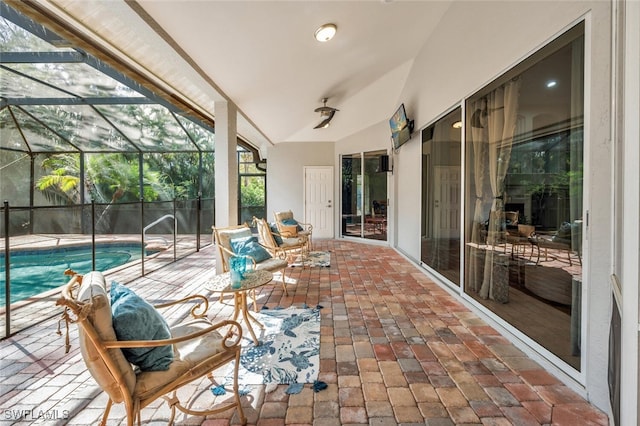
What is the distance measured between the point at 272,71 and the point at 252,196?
5.75 meters

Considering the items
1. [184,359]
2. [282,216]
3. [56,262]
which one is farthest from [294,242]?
[56,262]

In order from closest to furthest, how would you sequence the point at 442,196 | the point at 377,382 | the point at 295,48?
the point at 377,382 < the point at 295,48 < the point at 442,196

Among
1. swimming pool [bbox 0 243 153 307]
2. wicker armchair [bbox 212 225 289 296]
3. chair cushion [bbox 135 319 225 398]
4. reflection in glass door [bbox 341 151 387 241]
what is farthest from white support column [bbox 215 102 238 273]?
reflection in glass door [bbox 341 151 387 241]

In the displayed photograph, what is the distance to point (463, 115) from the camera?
3.29 meters

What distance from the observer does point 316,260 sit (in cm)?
544

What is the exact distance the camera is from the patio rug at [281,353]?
196 cm

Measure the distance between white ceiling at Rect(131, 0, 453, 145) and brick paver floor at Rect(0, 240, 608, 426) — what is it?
2.94 metres

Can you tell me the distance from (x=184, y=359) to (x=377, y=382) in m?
1.26

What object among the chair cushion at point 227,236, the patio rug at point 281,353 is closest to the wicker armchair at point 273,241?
the chair cushion at point 227,236

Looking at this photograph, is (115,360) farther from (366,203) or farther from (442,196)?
(366,203)

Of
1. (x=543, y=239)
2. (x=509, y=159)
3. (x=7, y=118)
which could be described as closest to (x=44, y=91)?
(x=7, y=118)

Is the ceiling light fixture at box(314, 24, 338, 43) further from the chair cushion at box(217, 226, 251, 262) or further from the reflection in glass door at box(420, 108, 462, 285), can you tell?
the chair cushion at box(217, 226, 251, 262)

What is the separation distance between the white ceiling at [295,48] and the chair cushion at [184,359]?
8.56 feet

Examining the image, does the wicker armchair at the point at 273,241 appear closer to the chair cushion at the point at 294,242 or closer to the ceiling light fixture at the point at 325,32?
the chair cushion at the point at 294,242
